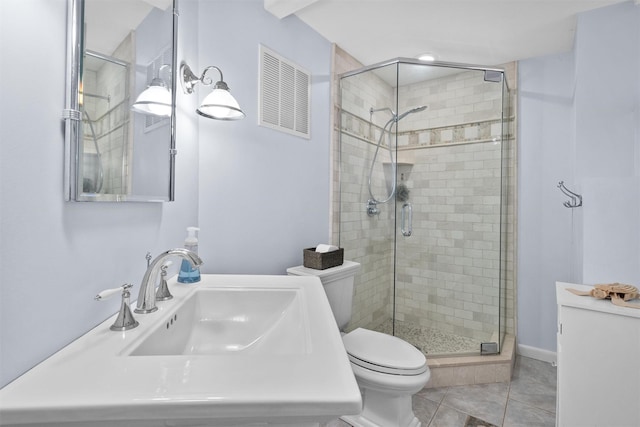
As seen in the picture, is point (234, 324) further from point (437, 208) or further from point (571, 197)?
point (571, 197)

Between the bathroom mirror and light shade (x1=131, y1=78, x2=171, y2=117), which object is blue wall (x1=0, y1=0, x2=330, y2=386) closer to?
the bathroom mirror

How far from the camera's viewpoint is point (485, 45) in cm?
243

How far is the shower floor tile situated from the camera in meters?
2.32

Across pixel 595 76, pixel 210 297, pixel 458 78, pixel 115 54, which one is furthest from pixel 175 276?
pixel 595 76

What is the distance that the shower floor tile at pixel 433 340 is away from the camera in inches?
91.4

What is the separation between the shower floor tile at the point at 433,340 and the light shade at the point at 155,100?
2.08 metres

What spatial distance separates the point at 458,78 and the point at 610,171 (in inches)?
46.3

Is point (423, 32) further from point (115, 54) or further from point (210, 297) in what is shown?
point (210, 297)

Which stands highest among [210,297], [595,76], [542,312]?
[595,76]

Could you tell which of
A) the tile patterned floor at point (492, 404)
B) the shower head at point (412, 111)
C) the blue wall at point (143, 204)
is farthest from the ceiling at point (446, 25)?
the tile patterned floor at point (492, 404)

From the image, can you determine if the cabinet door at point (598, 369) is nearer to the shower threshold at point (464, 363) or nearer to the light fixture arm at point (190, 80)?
the shower threshold at point (464, 363)

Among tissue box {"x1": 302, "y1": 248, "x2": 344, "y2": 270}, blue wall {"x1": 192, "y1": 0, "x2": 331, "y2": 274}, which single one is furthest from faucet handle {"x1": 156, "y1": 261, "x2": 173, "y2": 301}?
tissue box {"x1": 302, "y1": 248, "x2": 344, "y2": 270}

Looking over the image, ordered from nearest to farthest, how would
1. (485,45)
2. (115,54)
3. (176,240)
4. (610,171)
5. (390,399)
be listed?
(115,54) → (176,240) → (390,399) → (610,171) → (485,45)

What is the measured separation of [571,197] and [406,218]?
1115mm
